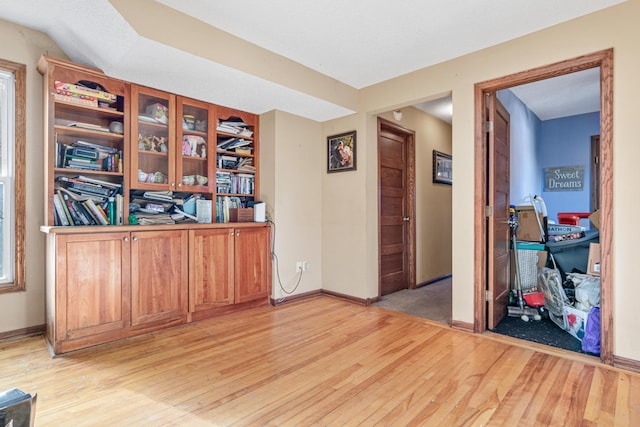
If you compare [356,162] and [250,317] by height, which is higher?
[356,162]

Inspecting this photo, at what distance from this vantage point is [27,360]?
219cm

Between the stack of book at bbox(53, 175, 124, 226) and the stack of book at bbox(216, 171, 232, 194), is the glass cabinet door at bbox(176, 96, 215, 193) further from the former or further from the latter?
the stack of book at bbox(53, 175, 124, 226)

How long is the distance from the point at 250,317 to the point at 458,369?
1.87 m

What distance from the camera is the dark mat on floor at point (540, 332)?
248cm

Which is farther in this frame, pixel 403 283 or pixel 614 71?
pixel 403 283

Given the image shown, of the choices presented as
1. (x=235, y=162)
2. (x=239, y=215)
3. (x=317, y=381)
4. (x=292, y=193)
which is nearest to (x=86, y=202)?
(x=239, y=215)

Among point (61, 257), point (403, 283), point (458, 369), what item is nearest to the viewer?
point (458, 369)

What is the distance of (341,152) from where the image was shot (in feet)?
12.4

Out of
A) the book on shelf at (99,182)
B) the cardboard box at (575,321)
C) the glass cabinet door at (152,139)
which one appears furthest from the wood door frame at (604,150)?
the book on shelf at (99,182)

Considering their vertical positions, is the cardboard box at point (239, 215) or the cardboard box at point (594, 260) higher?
the cardboard box at point (239, 215)

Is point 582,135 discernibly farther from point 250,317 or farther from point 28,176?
point 28,176

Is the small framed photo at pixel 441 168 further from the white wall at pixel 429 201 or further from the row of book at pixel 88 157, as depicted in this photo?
the row of book at pixel 88 157

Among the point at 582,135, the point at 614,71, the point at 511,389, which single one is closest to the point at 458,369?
the point at 511,389

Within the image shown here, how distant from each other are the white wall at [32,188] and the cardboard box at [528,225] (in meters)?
4.46
